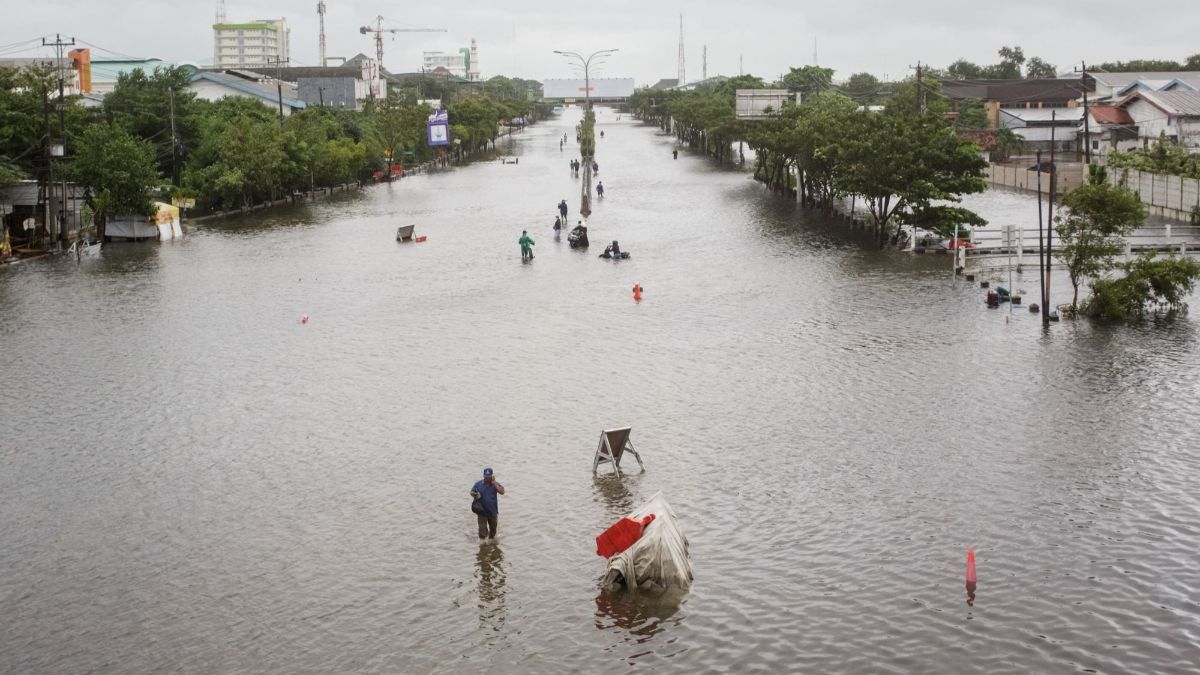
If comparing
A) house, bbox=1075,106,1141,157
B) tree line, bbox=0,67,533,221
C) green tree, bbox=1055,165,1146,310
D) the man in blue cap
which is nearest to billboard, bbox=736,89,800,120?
tree line, bbox=0,67,533,221

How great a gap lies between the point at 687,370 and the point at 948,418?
25.5ft

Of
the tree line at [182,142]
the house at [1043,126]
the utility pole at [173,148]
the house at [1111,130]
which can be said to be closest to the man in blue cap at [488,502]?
the tree line at [182,142]

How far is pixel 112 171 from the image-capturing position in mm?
60781

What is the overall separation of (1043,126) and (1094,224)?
95771mm

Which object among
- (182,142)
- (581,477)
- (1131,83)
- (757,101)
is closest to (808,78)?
(1131,83)

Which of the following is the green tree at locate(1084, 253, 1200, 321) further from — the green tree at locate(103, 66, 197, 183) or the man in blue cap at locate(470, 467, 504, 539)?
the green tree at locate(103, 66, 197, 183)

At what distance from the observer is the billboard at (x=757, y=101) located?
88.5 m

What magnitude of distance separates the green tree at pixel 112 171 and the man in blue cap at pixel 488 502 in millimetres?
46320

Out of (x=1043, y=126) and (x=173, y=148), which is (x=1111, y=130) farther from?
(x=173, y=148)

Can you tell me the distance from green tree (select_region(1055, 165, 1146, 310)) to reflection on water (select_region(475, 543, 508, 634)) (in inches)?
983

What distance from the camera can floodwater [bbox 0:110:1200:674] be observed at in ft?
58.6

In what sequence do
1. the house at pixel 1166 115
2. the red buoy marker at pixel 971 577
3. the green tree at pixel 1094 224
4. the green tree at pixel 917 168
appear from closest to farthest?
1. the red buoy marker at pixel 971 577
2. the green tree at pixel 1094 224
3. the green tree at pixel 917 168
4. the house at pixel 1166 115

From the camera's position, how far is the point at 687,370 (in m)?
33.4

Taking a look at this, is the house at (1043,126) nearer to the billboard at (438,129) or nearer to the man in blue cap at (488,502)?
the billboard at (438,129)
